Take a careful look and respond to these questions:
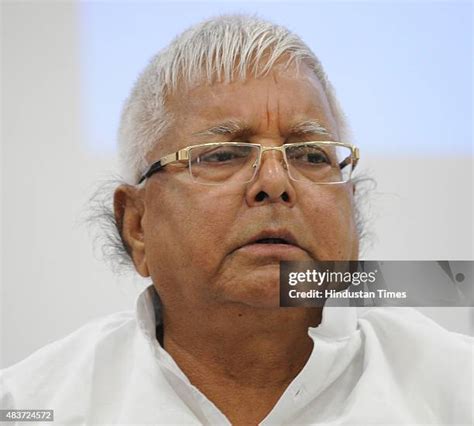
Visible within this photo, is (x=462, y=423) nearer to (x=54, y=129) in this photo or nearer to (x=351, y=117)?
(x=351, y=117)

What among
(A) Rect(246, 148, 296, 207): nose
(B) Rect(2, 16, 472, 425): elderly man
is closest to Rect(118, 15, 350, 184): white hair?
(B) Rect(2, 16, 472, 425): elderly man

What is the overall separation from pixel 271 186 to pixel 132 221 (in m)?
0.24

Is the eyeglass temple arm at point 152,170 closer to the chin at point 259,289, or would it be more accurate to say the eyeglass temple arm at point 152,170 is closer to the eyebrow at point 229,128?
the eyebrow at point 229,128

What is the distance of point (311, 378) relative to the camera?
3.15ft

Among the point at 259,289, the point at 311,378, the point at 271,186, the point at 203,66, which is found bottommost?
the point at 311,378

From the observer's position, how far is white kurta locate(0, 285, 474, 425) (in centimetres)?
94

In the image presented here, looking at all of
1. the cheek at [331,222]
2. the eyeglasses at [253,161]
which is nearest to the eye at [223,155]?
the eyeglasses at [253,161]

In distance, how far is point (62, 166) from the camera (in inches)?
39.9

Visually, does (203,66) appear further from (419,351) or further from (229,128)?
(419,351)

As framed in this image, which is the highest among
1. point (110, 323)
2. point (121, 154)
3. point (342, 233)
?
point (121, 154)

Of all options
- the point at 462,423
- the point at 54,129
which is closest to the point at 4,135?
the point at 54,129

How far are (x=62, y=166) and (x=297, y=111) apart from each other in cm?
33

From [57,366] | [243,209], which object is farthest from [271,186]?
[57,366]

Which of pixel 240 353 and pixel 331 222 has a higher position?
pixel 331 222
